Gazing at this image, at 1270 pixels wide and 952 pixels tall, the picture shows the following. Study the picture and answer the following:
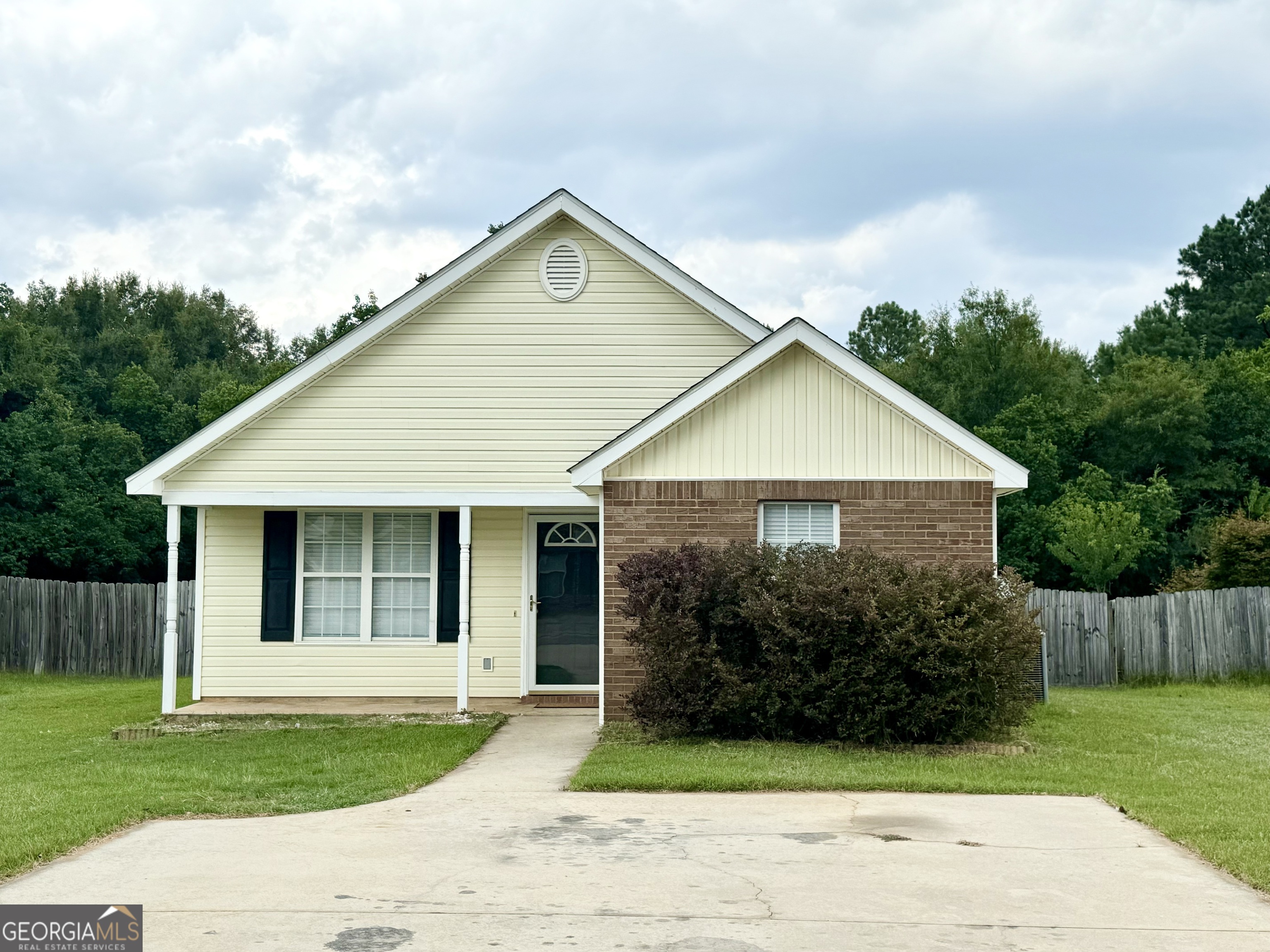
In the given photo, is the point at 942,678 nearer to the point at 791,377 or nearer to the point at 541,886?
the point at 791,377

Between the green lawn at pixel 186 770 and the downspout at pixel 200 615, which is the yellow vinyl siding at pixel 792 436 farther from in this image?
the downspout at pixel 200 615

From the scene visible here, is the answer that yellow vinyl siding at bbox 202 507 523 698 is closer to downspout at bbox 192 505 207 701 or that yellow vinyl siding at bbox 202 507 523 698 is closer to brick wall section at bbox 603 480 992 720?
downspout at bbox 192 505 207 701

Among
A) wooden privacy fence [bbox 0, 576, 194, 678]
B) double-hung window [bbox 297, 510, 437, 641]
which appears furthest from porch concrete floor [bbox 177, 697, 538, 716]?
wooden privacy fence [bbox 0, 576, 194, 678]

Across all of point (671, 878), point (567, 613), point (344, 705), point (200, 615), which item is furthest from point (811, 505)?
point (200, 615)

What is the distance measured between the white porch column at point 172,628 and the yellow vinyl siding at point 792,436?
540cm

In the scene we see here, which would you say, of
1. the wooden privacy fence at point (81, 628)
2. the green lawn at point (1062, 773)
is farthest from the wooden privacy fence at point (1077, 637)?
the wooden privacy fence at point (81, 628)

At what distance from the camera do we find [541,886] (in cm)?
691

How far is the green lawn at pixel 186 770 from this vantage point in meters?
8.89

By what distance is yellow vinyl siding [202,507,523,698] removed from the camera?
1642 centimetres

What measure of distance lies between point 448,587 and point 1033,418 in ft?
86.8

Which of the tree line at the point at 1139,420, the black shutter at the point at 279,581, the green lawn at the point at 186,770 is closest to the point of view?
the green lawn at the point at 186,770

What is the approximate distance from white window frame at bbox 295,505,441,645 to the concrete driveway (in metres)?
6.76

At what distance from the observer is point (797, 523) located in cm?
1409

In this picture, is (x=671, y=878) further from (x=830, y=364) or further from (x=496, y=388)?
(x=496, y=388)
